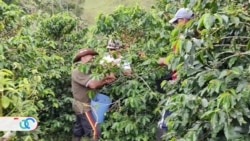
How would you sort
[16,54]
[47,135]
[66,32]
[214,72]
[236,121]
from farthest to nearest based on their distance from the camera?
[66,32] < [47,135] < [16,54] < [214,72] < [236,121]

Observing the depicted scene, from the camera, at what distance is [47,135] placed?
6340 millimetres

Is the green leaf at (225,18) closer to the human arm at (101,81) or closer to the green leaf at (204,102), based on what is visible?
the green leaf at (204,102)

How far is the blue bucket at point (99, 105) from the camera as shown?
17.3ft

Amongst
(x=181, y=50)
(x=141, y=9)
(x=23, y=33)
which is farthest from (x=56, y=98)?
(x=181, y=50)

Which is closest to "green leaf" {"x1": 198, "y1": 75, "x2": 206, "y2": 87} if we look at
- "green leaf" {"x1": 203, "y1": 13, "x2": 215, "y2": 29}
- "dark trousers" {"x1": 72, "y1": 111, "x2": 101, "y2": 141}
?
"green leaf" {"x1": 203, "y1": 13, "x2": 215, "y2": 29}

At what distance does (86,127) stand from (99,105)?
0.52 m

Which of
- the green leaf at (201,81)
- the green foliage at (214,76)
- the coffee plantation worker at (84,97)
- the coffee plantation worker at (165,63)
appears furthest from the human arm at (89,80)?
the green leaf at (201,81)

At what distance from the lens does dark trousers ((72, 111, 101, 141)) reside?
5523 millimetres

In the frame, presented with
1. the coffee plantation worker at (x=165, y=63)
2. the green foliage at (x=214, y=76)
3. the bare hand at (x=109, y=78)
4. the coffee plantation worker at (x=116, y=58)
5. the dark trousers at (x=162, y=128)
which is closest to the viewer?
the green foliage at (x=214, y=76)

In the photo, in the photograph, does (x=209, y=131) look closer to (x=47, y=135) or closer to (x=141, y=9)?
(x=141, y=9)

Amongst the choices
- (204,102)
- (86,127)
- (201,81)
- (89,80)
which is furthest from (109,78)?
(204,102)

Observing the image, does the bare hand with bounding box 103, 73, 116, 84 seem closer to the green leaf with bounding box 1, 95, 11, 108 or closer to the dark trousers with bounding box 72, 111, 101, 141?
the dark trousers with bounding box 72, 111, 101, 141

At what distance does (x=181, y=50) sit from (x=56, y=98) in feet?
13.5

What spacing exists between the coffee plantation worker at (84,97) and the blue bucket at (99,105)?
10 cm
